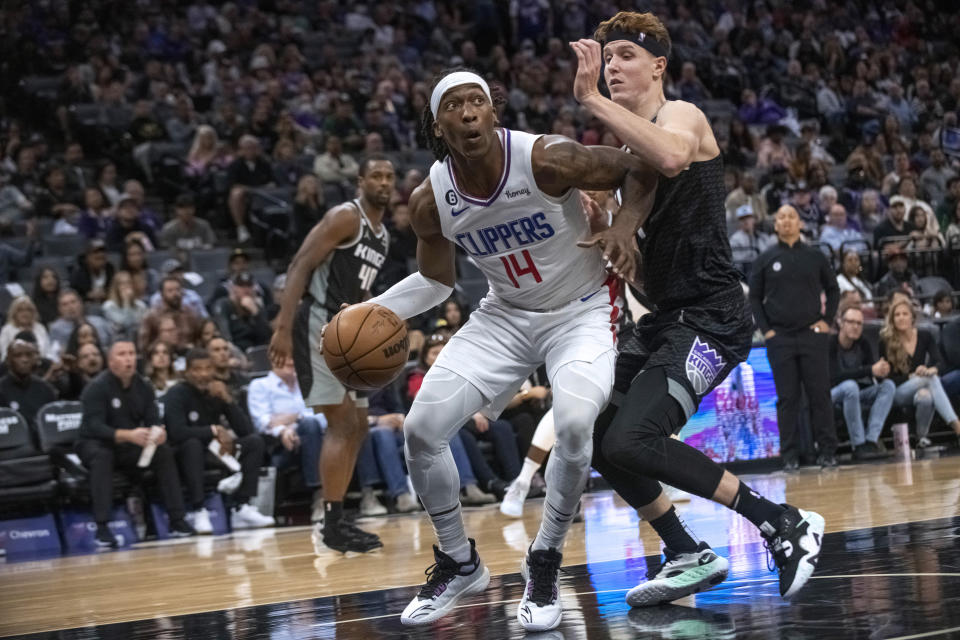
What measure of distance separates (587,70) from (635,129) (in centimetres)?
26

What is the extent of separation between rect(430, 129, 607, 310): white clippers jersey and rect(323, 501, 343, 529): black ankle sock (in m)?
3.00

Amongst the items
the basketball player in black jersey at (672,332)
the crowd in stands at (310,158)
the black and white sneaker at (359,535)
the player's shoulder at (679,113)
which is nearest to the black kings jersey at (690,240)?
the basketball player in black jersey at (672,332)

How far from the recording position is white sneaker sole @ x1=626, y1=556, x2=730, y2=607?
4.49 metres

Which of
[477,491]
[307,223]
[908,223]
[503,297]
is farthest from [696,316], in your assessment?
[908,223]

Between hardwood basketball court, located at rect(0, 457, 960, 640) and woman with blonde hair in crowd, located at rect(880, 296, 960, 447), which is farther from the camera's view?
woman with blonde hair in crowd, located at rect(880, 296, 960, 447)

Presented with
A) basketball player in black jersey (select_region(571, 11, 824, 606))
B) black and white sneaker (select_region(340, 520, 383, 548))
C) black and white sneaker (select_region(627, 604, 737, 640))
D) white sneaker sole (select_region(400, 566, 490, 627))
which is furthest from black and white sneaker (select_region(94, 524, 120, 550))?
black and white sneaker (select_region(627, 604, 737, 640))

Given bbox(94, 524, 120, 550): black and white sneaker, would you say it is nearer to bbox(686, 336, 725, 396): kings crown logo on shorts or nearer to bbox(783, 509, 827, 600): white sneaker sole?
bbox(686, 336, 725, 396): kings crown logo on shorts

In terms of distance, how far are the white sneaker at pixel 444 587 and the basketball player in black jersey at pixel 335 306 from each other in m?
2.58

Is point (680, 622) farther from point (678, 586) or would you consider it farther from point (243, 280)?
point (243, 280)

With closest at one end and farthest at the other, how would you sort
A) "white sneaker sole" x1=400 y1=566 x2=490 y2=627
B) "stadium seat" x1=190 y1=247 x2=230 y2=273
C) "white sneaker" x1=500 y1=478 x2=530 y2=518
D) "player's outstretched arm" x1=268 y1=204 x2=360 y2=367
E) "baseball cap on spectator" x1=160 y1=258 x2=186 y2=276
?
"white sneaker sole" x1=400 y1=566 x2=490 y2=627 < "player's outstretched arm" x1=268 y1=204 x2=360 y2=367 < "white sneaker" x1=500 y1=478 x2=530 y2=518 < "baseball cap on spectator" x1=160 y1=258 x2=186 y2=276 < "stadium seat" x1=190 y1=247 x2=230 y2=273

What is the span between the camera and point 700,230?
4602 millimetres

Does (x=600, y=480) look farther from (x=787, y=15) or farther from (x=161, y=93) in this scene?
(x=787, y=15)

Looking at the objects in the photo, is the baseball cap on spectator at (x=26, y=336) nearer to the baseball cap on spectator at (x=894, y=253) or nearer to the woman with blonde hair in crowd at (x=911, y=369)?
the woman with blonde hair in crowd at (x=911, y=369)

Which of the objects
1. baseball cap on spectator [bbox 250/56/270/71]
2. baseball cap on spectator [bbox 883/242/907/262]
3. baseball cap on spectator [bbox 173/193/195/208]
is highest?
baseball cap on spectator [bbox 250/56/270/71]
